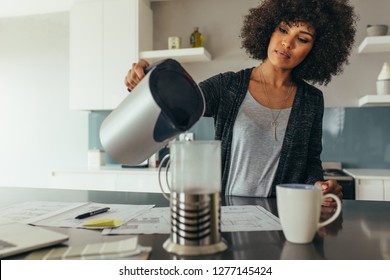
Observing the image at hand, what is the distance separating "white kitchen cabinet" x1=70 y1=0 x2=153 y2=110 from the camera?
2.75m

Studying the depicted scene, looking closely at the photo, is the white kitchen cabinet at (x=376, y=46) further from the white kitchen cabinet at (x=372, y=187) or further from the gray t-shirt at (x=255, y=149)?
the gray t-shirt at (x=255, y=149)

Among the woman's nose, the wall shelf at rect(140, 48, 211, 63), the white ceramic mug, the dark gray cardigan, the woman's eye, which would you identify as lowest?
the white ceramic mug

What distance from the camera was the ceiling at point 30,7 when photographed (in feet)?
9.94

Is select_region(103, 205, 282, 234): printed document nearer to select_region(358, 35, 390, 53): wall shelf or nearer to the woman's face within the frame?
the woman's face

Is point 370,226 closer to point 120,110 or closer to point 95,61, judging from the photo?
→ point 120,110


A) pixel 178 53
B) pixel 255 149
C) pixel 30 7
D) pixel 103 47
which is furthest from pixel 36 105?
pixel 255 149

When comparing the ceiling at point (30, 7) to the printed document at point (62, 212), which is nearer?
the printed document at point (62, 212)

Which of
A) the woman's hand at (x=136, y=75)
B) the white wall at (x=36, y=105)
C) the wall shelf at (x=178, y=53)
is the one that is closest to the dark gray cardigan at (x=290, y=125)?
the woman's hand at (x=136, y=75)

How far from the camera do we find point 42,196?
1082mm

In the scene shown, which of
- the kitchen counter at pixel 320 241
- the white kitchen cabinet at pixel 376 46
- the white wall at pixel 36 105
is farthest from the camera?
the white wall at pixel 36 105

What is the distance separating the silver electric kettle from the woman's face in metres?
0.63

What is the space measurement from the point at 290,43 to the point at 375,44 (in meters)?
1.57

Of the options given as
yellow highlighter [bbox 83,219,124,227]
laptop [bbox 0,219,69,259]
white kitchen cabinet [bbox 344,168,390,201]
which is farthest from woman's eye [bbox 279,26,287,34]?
white kitchen cabinet [bbox 344,168,390,201]

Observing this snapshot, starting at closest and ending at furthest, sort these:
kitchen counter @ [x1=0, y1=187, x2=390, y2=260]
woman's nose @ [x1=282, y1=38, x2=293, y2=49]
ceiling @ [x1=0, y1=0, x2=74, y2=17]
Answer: kitchen counter @ [x1=0, y1=187, x2=390, y2=260] → woman's nose @ [x1=282, y1=38, x2=293, y2=49] → ceiling @ [x1=0, y1=0, x2=74, y2=17]
